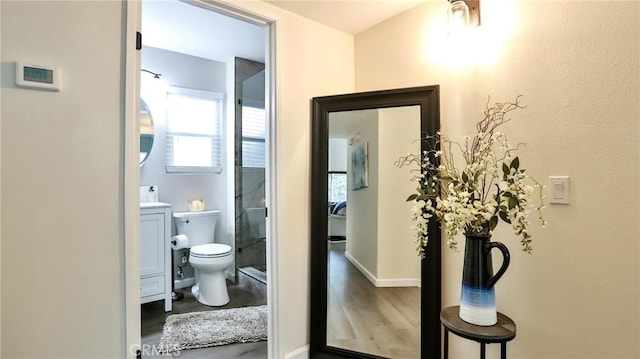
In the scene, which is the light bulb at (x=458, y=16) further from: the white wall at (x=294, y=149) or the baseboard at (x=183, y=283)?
the baseboard at (x=183, y=283)

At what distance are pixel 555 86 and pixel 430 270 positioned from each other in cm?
111

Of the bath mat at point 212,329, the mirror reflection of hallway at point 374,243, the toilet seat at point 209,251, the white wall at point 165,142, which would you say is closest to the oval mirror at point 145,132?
the white wall at point 165,142

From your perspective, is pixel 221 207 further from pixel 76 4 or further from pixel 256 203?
pixel 76 4

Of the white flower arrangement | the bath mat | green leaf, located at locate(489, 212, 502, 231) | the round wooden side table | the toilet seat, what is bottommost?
the bath mat

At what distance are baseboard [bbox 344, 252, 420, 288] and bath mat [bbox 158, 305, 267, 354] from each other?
92cm

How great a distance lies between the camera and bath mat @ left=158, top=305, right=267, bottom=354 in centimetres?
228

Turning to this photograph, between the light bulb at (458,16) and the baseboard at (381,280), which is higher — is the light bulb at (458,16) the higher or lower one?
the higher one

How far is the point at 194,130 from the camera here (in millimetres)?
3531

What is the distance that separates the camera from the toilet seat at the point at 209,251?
2.88 metres

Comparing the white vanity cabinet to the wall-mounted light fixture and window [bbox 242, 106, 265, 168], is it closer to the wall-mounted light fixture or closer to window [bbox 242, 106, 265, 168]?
window [bbox 242, 106, 265, 168]

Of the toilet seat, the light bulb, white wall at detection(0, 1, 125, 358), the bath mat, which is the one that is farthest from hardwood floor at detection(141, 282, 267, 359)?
the light bulb

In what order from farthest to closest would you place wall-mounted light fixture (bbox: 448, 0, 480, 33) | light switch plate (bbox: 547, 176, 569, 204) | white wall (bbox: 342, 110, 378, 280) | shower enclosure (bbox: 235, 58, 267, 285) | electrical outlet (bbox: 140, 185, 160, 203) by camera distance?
shower enclosure (bbox: 235, 58, 267, 285) < electrical outlet (bbox: 140, 185, 160, 203) < white wall (bbox: 342, 110, 378, 280) < wall-mounted light fixture (bbox: 448, 0, 480, 33) < light switch plate (bbox: 547, 176, 569, 204)

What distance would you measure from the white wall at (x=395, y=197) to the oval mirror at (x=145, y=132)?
91.9 inches

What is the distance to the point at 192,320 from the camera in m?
2.62
